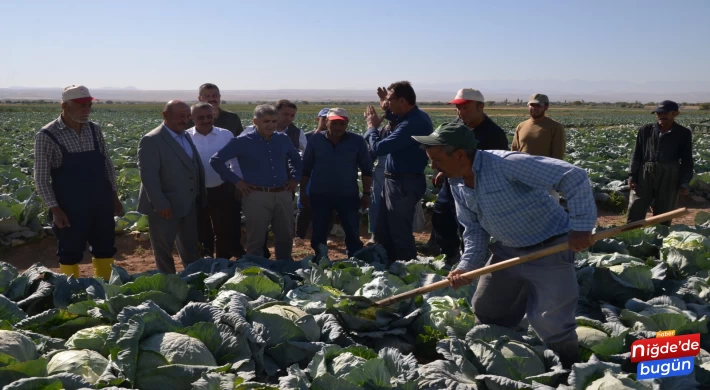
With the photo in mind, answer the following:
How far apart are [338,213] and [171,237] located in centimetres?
181

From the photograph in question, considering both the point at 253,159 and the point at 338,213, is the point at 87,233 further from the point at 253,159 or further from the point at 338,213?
the point at 338,213

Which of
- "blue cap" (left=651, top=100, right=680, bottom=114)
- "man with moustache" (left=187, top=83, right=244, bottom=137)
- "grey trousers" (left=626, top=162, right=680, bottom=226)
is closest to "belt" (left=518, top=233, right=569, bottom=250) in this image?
"man with moustache" (left=187, top=83, right=244, bottom=137)

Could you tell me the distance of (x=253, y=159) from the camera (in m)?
6.00

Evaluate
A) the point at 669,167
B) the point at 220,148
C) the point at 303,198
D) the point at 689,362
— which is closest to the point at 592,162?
the point at 669,167

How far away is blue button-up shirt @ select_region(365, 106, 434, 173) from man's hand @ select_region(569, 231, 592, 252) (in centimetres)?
259

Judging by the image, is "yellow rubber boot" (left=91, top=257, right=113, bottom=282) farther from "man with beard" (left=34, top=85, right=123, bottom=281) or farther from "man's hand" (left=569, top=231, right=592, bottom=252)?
"man's hand" (left=569, top=231, right=592, bottom=252)

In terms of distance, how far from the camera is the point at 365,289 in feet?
15.0

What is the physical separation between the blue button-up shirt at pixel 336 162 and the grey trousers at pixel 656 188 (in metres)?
3.84

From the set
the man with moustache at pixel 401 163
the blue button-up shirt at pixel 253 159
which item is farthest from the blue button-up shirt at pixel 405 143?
the blue button-up shirt at pixel 253 159

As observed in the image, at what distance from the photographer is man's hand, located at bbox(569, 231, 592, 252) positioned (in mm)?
3172

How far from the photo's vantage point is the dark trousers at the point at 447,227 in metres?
6.24

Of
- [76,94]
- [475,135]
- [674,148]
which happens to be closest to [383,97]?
[475,135]

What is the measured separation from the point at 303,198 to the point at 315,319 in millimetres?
2994

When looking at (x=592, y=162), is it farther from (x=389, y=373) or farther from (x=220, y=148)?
(x=389, y=373)
